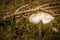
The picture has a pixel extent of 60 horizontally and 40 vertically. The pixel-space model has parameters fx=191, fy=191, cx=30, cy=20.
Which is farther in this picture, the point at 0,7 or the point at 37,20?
the point at 0,7

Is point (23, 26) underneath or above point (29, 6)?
underneath

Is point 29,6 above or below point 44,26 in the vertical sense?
above

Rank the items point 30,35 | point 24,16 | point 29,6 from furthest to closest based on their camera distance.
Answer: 1. point 29,6
2. point 24,16
3. point 30,35

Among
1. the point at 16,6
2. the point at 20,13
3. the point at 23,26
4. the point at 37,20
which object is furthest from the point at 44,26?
the point at 16,6

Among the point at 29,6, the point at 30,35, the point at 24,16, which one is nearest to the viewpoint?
the point at 30,35

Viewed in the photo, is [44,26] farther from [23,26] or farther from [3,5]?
[3,5]

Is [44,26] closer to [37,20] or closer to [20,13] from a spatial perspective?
[37,20]

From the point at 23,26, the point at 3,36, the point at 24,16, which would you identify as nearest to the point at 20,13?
the point at 24,16

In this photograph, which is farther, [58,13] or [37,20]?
[58,13]
